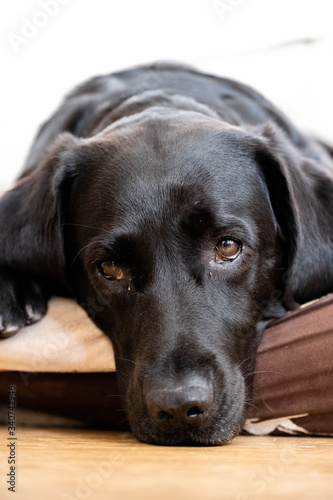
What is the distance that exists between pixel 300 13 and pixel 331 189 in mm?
2785

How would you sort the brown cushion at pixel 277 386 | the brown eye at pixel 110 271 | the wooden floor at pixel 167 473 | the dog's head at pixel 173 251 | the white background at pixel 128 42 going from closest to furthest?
the wooden floor at pixel 167 473, the dog's head at pixel 173 251, the brown cushion at pixel 277 386, the brown eye at pixel 110 271, the white background at pixel 128 42

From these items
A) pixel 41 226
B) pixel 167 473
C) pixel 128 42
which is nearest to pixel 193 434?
pixel 167 473

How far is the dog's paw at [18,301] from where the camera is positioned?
195cm

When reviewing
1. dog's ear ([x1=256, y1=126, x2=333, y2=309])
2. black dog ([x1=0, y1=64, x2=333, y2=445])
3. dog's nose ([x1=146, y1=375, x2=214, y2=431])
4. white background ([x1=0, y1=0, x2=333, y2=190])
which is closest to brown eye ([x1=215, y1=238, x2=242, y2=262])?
black dog ([x1=0, y1=64, x2=333, y2=445])

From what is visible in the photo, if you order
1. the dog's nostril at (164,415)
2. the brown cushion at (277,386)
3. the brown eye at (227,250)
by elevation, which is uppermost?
the brown eye at (227,250)

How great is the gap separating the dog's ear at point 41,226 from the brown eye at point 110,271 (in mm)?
221

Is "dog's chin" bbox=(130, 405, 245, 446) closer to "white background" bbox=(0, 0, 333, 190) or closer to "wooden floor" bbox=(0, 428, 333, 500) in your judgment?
"wooden floor" bbox=(0, 428, 333, 500)

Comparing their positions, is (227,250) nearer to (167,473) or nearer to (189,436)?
(189,436)

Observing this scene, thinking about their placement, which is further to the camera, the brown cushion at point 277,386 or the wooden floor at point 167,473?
the brown cushion at point 277,386

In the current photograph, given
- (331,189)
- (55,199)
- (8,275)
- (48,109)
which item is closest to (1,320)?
(8,275)

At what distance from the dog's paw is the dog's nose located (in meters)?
0.55

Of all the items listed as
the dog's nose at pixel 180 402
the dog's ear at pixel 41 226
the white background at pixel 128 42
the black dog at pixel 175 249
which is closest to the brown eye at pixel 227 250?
the black dog at pixel 175 249

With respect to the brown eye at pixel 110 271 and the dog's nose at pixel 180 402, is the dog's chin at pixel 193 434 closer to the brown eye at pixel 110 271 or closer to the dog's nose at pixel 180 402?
the dog's nose at pixel 180 402

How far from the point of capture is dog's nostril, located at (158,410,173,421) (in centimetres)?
152
